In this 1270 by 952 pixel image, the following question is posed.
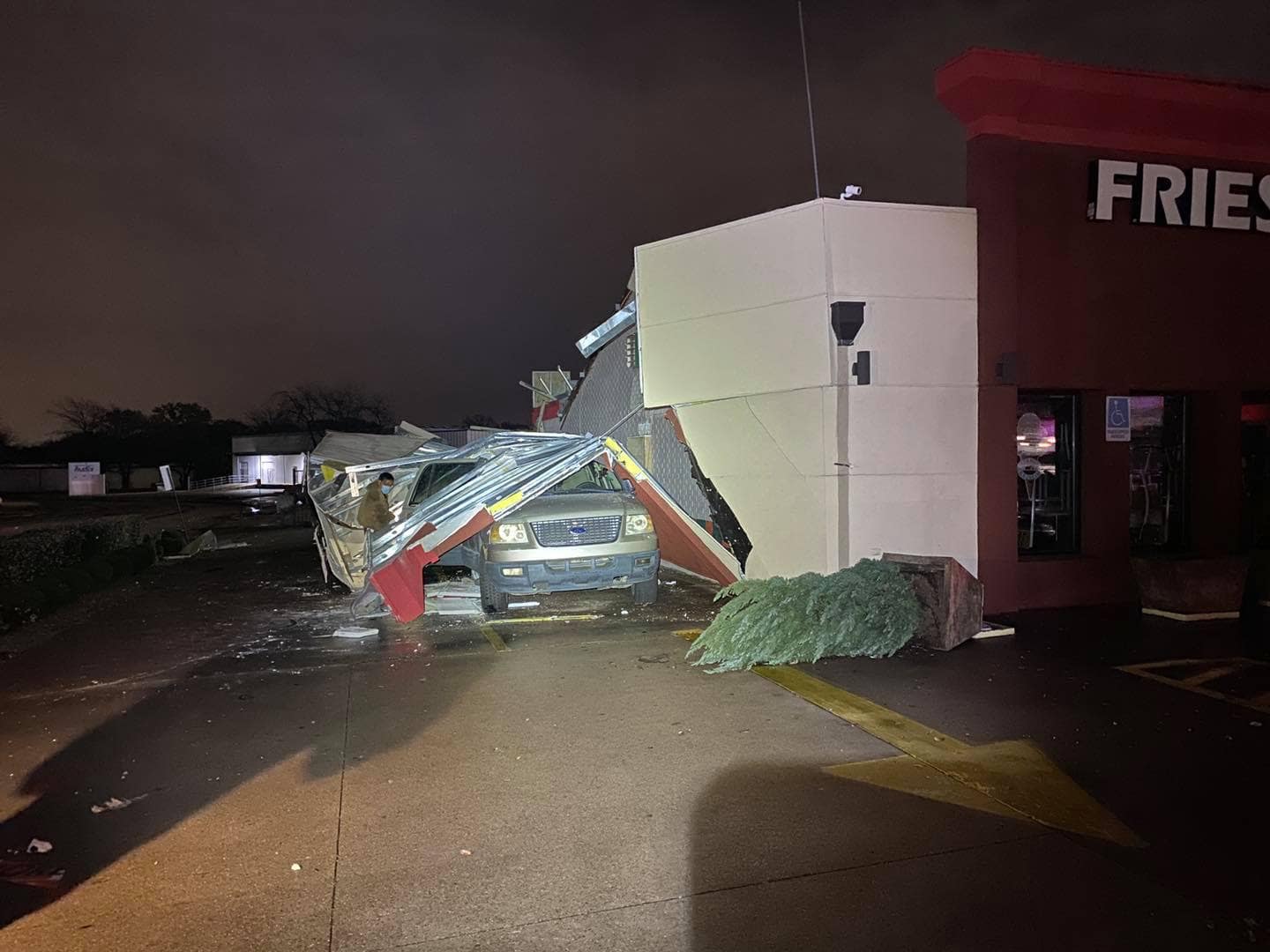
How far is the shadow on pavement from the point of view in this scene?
412 centimetres

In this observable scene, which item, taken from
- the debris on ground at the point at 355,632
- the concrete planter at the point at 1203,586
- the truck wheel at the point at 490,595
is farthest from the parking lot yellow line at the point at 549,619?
the concrete planter at the point at 1203,586

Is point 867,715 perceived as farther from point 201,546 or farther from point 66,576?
point 201,546

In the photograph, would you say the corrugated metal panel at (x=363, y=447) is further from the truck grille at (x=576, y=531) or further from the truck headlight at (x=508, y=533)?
the truck grille at (x=576, y=531)

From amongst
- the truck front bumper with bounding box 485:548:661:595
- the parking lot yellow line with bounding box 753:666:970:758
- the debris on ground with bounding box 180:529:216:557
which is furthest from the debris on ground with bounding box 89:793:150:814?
the debris on ground with bounding box 180:529:216:557

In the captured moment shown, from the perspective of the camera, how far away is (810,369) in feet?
29.7

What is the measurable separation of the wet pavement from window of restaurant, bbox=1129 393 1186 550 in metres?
2.94

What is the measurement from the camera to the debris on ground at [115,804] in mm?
4551

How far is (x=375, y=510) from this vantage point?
10.6 m

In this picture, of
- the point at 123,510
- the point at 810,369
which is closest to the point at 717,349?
the point at 810,369

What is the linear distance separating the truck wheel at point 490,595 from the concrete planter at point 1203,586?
23.4 ft

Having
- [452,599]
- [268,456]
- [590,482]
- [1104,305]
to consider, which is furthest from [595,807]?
[268,456]

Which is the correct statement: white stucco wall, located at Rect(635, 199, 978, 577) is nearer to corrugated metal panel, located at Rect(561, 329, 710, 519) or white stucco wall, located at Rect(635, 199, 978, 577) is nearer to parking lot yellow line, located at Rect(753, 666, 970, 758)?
corrugated metal panel, located at Rect(561, 329, 710, 519)

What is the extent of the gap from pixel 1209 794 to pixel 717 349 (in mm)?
6696

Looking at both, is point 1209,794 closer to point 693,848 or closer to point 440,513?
point 693,848
